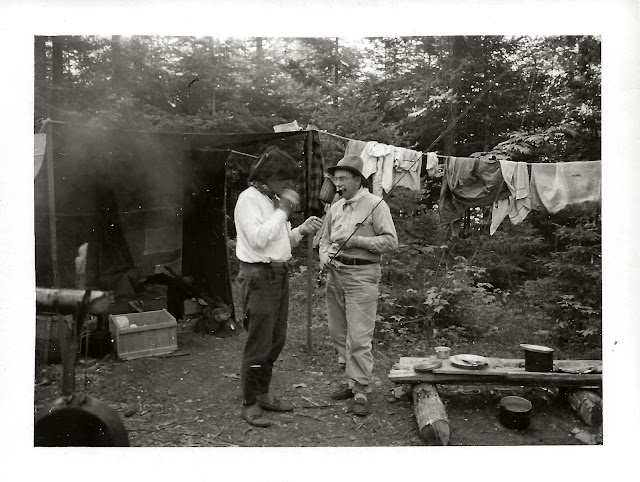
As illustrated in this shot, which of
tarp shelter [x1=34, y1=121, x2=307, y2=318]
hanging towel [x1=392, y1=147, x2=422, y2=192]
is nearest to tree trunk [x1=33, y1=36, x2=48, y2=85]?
tarp shelter [x1=34, y1=121, x2=307, y2=318]

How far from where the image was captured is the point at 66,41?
2781mm

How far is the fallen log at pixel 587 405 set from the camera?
10.2ft

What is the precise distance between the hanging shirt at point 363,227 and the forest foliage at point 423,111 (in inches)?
28.5

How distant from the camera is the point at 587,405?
316 cm

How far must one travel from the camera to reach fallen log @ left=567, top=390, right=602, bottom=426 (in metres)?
3.10

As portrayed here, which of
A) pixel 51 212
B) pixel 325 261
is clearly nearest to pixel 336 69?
pixel 325 261

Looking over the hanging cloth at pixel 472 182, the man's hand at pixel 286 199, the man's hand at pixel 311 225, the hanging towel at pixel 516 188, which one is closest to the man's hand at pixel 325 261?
the man's hand at pixel 311 225

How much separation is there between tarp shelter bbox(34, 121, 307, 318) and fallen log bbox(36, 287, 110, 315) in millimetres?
94

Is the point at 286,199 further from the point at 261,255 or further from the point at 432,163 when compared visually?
the point at 432,163

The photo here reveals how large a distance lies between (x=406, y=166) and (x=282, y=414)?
2.24 meters

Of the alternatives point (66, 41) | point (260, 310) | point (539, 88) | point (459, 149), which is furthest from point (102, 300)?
point (459, 149)

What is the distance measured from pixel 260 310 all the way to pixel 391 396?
1.33 m
